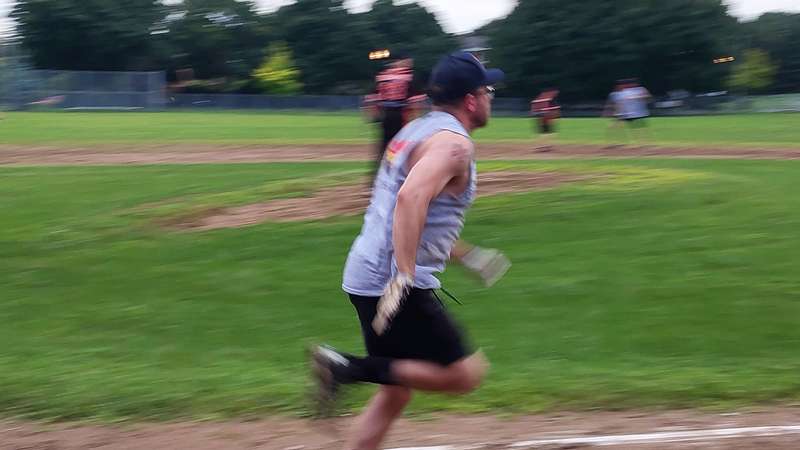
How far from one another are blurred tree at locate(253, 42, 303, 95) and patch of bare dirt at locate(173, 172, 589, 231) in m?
55.5

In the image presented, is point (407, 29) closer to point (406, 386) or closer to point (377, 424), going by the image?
point (377, 424)

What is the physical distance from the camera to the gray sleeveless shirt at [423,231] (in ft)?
12.8

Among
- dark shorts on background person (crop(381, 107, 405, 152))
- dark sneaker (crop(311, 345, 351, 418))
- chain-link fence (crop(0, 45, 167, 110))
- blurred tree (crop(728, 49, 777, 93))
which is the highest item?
dark shorts on background person (crop(381, 107, 405, 152))

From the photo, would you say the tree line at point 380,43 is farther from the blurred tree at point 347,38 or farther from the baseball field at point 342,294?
the baseball field at point 342,294

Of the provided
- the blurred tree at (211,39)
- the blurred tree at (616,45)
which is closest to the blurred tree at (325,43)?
the blurred tree at (211,39)

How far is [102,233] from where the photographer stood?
34.0ft

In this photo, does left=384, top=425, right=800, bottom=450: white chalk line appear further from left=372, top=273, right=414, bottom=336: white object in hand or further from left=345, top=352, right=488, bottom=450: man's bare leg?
left=372, top=273, right=414, bottom=336: white object in hand

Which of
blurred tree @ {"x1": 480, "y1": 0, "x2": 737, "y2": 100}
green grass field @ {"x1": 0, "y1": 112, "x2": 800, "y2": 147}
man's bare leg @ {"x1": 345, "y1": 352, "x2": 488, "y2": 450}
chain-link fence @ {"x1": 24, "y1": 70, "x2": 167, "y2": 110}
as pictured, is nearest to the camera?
man's bare leg @ {"x1": 345, "y1": 352, "x2": 488, "y2": 450}

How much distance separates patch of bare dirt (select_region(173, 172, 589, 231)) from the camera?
35.7 feet

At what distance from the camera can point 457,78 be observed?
3.92 metres

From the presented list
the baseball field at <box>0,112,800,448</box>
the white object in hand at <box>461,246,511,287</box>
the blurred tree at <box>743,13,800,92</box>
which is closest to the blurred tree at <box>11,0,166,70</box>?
the blurred tree at <box>743,13,800,92</box>

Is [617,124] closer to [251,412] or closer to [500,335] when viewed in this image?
[500,335]

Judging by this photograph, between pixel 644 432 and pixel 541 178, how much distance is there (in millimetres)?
8285

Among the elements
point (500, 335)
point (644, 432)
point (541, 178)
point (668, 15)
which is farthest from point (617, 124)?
point (668, 15)
